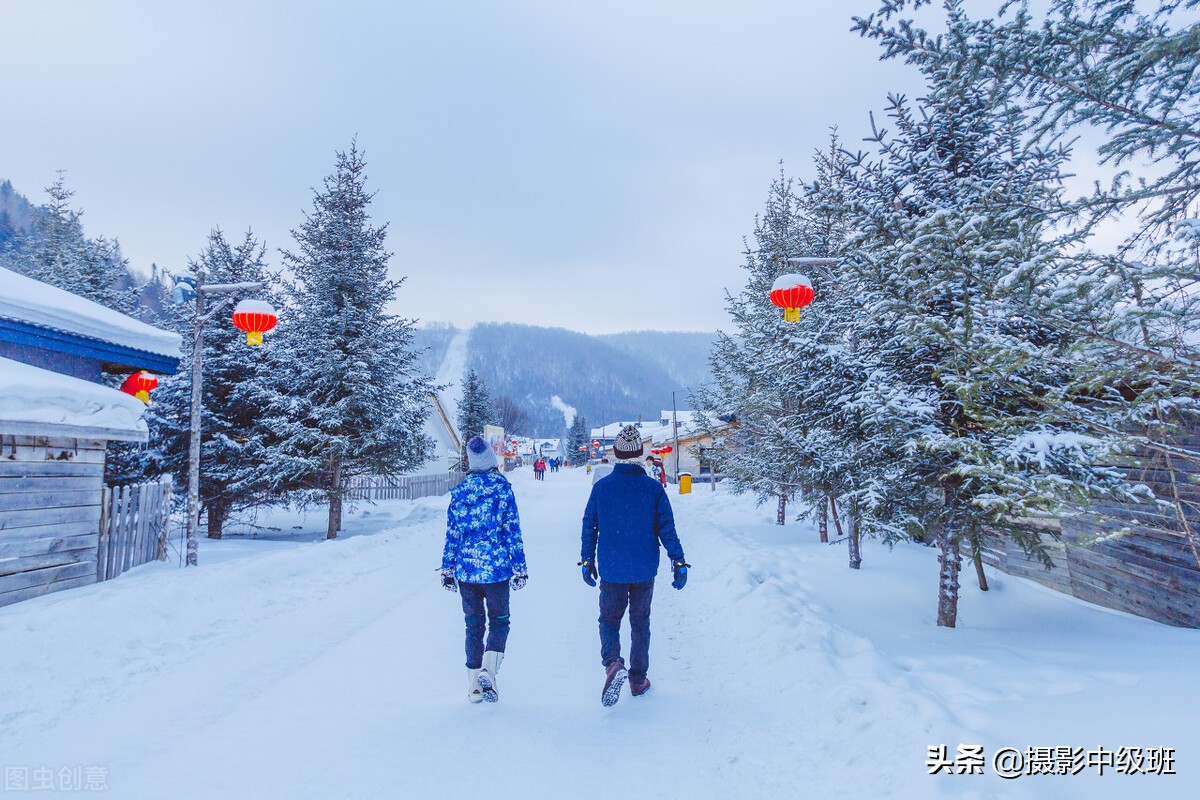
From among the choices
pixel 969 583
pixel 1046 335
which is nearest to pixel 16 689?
pixel 1046 335

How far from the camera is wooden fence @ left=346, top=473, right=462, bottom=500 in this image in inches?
902

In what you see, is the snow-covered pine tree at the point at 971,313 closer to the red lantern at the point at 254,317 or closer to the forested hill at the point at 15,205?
the red lantern at the point at 254,317

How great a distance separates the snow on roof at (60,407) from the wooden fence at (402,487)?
12.6m

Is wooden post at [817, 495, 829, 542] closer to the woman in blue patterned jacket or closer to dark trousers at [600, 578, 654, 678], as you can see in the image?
dark trousers at [600, 578, 654, 678]

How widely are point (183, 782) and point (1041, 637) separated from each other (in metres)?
7.85

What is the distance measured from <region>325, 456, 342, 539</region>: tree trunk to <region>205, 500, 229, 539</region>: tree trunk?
8.44 ft

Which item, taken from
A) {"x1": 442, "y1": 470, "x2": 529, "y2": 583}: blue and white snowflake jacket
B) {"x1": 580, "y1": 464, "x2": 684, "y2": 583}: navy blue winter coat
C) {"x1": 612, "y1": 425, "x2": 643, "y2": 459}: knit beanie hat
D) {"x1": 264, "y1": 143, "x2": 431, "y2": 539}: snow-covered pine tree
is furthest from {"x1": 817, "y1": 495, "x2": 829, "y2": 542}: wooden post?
{"x1": 264, "y1": 143, "x2": 431, "y2": 539}: snow-covered pine tree

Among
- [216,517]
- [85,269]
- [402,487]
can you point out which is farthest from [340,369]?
[85,269]

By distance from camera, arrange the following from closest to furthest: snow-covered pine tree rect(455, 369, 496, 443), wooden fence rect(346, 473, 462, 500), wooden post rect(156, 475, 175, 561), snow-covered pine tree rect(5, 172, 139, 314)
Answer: wooden post rect(156, 475, 175, 561), snow-covered pine tree rect(5, 172, 139, 314), wooden fence rect(346, 473, 462, 500), snow-covered pine tree rect(455, 369, 496, 443)

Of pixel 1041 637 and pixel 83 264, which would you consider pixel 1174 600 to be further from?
pixel 83 264

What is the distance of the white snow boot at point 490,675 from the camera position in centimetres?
422

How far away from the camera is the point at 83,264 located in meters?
20.0

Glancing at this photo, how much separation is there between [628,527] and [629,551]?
0.18m

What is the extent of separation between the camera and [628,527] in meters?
4.37
